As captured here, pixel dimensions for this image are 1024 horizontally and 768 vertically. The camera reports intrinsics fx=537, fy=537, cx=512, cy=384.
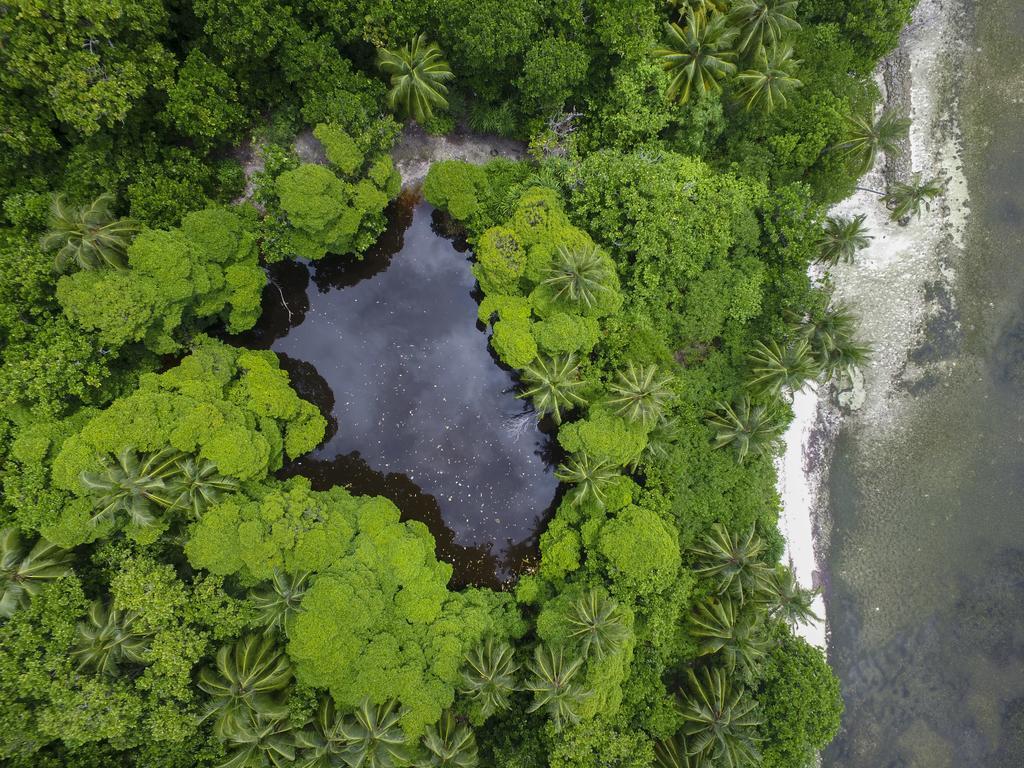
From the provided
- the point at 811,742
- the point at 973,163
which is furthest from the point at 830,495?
the point at 973,163

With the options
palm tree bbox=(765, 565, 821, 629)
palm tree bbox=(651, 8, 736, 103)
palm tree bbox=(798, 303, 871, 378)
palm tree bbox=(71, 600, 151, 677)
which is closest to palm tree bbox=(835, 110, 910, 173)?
palm tree bbox=(651, 8, 736, 103)

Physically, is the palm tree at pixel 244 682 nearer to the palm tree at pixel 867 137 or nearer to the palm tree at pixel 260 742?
the palm tree at pixel 260 742

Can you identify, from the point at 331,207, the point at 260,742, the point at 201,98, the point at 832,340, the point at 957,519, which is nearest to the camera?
the point at 260,742

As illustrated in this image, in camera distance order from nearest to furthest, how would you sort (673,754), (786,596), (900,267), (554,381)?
(673,754) < (554,381) < (786,596) < (900,267)

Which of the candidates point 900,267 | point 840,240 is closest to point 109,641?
point 840,240

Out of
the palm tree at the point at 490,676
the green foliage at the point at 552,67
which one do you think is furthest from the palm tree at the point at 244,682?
the green foliage at the point at 552,67

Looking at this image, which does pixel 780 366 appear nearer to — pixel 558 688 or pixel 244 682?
pixel 558 688

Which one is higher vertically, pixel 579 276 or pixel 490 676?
pixel 579 276
